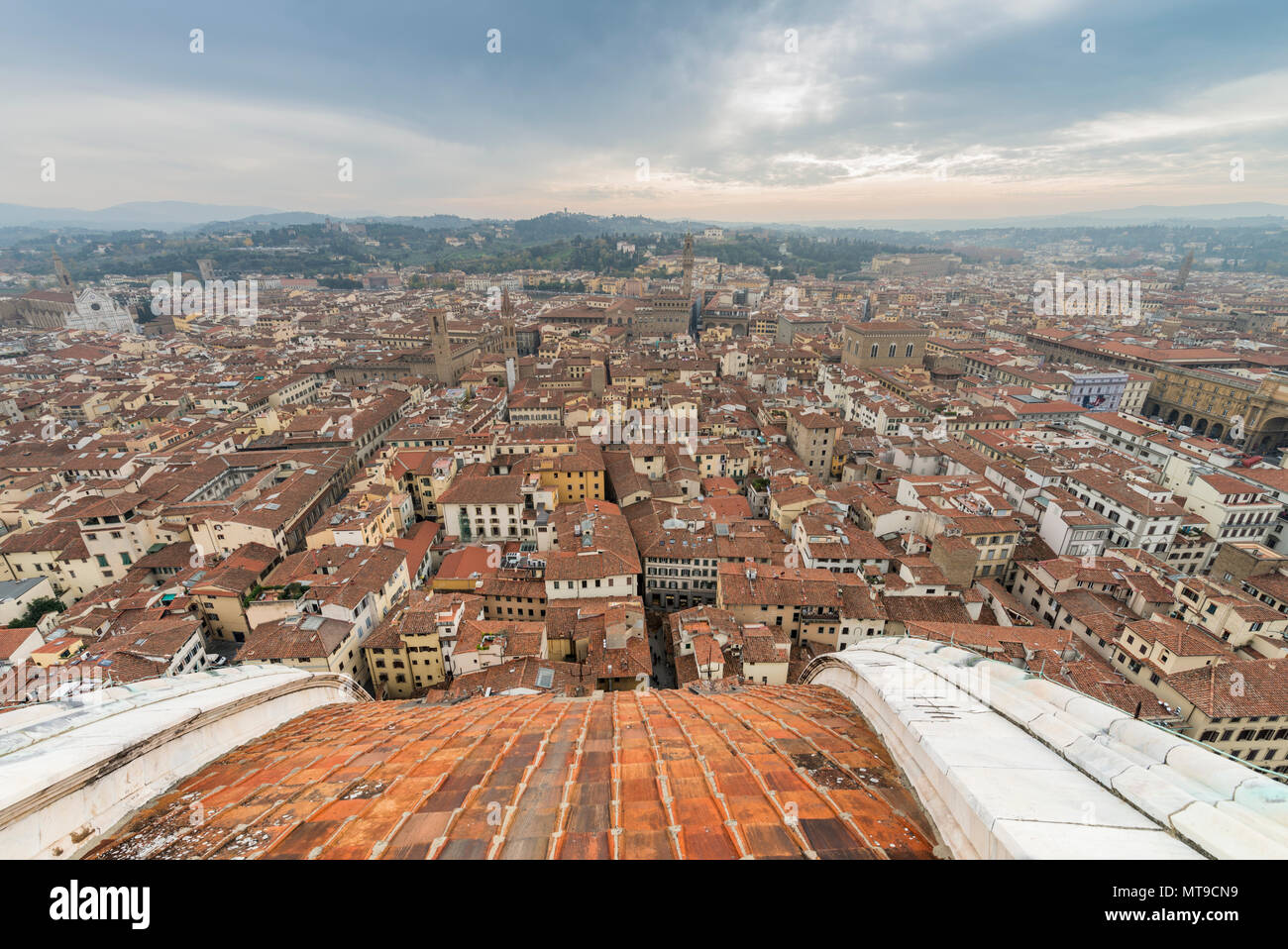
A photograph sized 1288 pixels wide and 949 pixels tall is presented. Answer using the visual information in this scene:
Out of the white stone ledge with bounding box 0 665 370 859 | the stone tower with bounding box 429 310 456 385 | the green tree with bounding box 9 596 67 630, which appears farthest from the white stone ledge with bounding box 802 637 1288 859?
the stone tower with bounding box 429 310 456 385

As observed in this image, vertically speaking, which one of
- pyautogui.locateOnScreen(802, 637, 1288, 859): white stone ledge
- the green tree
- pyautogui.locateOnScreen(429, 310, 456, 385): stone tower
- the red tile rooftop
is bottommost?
the green tree

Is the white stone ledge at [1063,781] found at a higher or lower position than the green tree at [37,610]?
higher

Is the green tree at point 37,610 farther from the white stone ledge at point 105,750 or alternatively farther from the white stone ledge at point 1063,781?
the white stone ledge at point 1063,781

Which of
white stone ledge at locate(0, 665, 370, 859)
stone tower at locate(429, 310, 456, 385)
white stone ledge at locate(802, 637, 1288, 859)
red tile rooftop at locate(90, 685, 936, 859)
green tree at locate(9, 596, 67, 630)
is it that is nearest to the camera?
white stone ledge at locate(802, 637, 1288, 859)

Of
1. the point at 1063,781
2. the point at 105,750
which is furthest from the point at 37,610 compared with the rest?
the point at 1063,781

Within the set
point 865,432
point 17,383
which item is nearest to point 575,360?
point 865,432

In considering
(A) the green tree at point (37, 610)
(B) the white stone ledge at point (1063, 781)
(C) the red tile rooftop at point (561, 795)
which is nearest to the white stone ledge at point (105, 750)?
(C) the red tile rooftop at point (561, 795)

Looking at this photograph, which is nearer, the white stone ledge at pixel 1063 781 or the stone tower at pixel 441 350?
the white stone ledge at pixel 1063 781

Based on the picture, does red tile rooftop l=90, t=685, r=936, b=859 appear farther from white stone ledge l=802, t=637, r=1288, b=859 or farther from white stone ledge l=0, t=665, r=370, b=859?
white stone ledge l=802, t=637, r=1288, b=859

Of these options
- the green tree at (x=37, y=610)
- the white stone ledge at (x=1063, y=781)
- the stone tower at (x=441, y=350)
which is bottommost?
the green tree at (x=37, y=610)

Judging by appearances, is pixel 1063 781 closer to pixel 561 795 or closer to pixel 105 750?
pixel 561 795
